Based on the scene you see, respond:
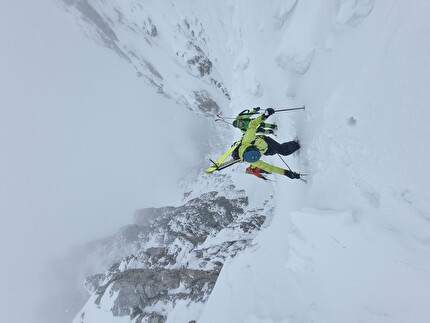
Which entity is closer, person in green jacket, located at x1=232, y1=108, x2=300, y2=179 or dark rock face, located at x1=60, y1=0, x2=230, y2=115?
person in green jacket, located at x1=232, y1=108, x2=300, y2=179

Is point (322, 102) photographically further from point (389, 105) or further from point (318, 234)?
point (318, 234)

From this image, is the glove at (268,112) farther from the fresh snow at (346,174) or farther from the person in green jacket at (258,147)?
the fresh snow at (346,174)

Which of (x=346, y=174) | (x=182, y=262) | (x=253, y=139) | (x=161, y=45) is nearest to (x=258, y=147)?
(x=253, y=139)

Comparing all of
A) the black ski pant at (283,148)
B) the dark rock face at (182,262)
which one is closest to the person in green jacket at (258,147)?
the black ski pant at (283,148)

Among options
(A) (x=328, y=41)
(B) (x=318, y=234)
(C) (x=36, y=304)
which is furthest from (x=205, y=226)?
(C) (x=36, y=304)

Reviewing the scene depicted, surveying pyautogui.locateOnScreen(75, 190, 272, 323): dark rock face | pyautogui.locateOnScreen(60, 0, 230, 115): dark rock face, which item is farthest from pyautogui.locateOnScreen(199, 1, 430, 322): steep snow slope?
pyautogui.locateOnScreen(60, 0, 230, 115): dark rock face

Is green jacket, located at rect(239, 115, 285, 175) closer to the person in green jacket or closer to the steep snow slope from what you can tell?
the person in green jacket

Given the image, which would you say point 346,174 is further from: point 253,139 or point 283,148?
point 253,139
